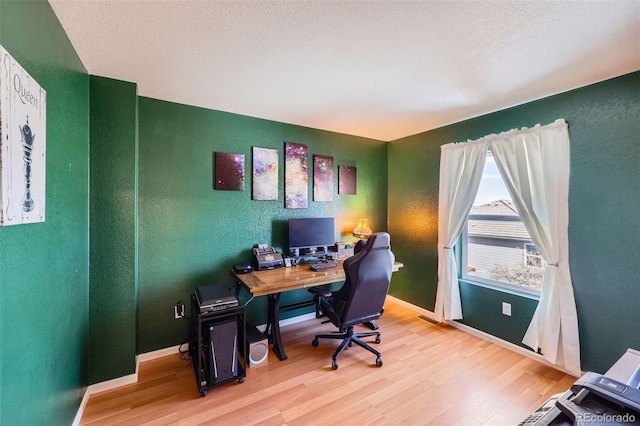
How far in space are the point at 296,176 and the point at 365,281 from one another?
5.12ft

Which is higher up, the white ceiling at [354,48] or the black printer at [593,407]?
the white ceiling at [354,48]

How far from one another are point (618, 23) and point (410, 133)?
2198 millimetres

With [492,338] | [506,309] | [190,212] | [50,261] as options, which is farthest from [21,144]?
[492,338]

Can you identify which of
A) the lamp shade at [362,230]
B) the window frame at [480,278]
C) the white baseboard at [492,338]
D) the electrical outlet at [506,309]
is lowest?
the white baseboard at [492,338]

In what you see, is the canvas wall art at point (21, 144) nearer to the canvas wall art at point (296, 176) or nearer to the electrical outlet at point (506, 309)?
the canvas wall art at point (296, 176)

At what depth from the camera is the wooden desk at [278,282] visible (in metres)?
2.18

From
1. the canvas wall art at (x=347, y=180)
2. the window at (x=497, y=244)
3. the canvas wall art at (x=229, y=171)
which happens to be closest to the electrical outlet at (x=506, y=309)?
the window at (x=497, y=244)

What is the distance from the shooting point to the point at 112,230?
1984mm

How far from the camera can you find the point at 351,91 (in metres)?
2.24

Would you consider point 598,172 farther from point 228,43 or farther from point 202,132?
point 202,132

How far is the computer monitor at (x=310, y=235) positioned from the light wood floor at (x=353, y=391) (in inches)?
41.4

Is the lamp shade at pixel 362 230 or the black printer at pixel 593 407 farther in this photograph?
the lamp shade at pixel 362 230

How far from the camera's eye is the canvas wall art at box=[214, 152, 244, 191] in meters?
2.66

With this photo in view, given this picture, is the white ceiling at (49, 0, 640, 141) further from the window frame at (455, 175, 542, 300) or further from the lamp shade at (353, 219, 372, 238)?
the lamp shade at (353, 219, 372, 238)
